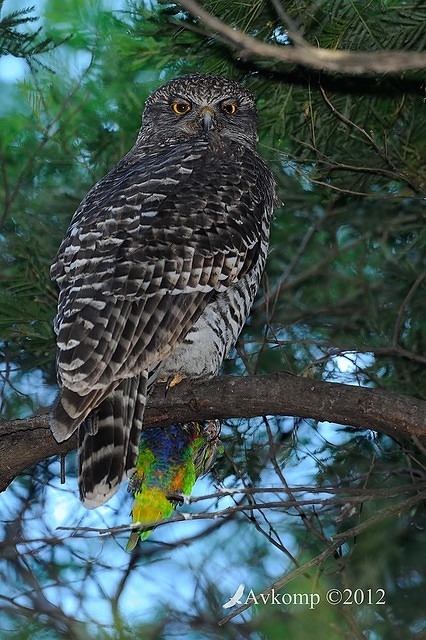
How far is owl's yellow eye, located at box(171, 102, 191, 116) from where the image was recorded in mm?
5086

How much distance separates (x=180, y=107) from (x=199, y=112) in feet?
0.41

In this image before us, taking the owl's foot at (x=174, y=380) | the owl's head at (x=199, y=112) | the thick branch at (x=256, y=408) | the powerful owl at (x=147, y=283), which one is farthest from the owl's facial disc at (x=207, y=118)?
the thick branch at (x=256, y=408)

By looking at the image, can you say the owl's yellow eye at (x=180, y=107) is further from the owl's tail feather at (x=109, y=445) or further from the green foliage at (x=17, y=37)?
the owl's tail feather at (x=109, y=445)

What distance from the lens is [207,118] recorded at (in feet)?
16.3

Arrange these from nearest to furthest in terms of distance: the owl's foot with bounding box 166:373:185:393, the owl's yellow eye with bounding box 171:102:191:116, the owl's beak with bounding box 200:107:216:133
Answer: the owl's foot with bounding box 166:373:185:393 → the owl's beak with bounding box 200:107:216:133 → the owl's yellow eye with bounding box 171:102:191:116

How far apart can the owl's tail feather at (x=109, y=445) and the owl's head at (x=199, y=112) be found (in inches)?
76.3

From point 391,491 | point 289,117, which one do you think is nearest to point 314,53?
point 391,491

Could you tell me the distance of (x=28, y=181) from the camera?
510 cm

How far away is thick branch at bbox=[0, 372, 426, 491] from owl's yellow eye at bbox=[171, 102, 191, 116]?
6.63ft

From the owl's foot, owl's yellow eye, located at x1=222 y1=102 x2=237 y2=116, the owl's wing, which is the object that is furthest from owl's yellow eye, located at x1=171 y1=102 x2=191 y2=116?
the owl's foot

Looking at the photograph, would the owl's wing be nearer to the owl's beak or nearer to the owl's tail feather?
the owl's tail feather

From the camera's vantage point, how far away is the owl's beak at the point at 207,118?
493 centimetres

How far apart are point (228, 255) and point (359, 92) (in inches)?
52.9

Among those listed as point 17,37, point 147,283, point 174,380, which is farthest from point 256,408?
point 17,37
